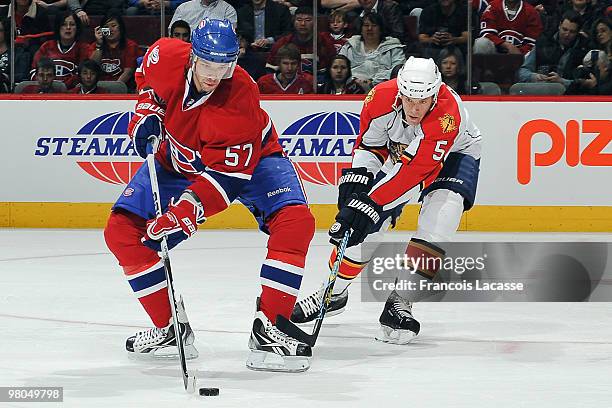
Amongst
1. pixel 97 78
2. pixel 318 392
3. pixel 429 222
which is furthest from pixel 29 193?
pixel 318 392

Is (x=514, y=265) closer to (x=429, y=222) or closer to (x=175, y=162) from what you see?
(x=429, y=222)

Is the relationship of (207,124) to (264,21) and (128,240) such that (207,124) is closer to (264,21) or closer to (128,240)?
(128,240)

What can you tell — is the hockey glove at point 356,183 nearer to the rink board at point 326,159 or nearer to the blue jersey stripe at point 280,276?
the blue jersey stripe at point 280,276

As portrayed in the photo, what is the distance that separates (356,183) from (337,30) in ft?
12.7

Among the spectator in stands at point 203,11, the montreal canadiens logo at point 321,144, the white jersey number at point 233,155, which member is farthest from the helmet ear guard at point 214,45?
the spectator in stands at point 203,11

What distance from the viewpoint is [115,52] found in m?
8.77

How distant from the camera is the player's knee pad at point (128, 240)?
422cm

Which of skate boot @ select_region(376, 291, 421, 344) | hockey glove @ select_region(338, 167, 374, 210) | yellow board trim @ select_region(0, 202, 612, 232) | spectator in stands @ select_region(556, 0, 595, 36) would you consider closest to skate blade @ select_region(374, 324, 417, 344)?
skate boot @ select_region(376, 291, 421, 344)

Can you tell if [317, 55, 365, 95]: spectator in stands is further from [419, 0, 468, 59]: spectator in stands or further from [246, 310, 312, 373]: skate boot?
[246, 310, 312, 373]: skate boot

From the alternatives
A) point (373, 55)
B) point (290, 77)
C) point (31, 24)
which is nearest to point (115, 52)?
point (31, 24)

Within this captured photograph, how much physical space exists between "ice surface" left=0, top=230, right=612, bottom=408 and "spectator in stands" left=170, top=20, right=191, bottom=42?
7.74 ft

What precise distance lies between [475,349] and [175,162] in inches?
49.3

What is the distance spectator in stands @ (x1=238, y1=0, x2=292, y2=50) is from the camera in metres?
8.66

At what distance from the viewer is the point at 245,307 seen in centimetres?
541
